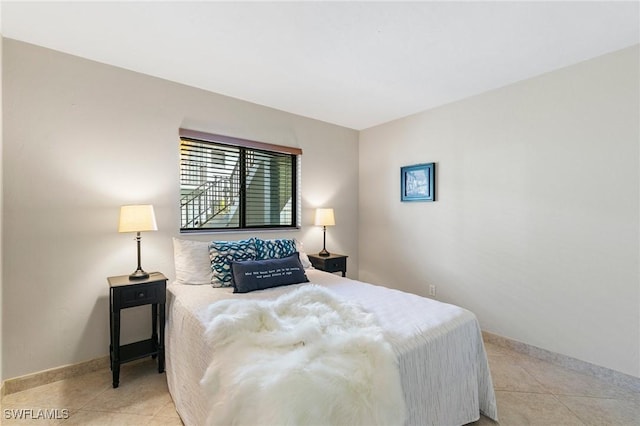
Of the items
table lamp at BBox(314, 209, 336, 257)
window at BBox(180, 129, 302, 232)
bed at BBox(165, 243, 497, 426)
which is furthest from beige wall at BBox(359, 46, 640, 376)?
window at BBox(180, 129, 302, 232)

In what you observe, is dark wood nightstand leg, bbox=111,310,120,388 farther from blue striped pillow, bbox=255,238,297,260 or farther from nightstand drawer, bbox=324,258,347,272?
nightstand drawer, bbox=324,258,347,272

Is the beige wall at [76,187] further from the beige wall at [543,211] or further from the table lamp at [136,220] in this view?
the beige wall at [543,211]

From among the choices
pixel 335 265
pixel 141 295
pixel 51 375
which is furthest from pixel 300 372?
pixel 335 265

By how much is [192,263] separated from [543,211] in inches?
120

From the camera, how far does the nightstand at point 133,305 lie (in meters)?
2.09

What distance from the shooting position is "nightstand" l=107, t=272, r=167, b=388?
6.86 feet

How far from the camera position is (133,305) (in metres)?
2.16

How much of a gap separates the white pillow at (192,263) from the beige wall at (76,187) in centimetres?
27

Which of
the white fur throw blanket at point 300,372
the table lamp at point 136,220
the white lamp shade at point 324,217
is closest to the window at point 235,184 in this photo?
the white lamp shade at point 324,217

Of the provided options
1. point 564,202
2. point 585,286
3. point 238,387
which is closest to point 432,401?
point 238,387

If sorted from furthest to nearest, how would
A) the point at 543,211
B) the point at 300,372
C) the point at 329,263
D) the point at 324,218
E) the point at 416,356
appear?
1. the point at 324,218
2. the point at 329,263
3. the point at 543,211
4. the point at 416,356
5. the point at 300,372

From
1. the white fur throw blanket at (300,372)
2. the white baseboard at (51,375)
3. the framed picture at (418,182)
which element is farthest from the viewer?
the framed picture at (418,182)

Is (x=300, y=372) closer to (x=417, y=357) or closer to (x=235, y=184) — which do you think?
(x=417, y=357)

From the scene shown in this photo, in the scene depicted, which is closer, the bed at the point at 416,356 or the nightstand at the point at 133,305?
the bed at the point at 416,356
